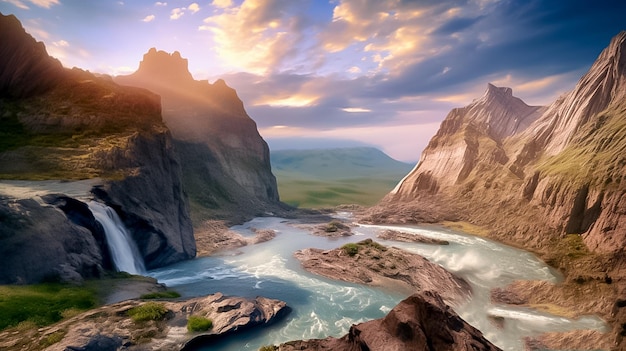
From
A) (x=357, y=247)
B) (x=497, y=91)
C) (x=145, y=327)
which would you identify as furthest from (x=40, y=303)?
(x=497, y=91)

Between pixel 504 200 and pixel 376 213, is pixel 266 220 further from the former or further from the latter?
pixel 504 200

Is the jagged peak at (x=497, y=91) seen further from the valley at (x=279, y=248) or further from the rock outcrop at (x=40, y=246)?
the rock outcrop at (x=40, y=246)

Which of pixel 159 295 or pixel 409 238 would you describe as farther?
pixel 409 238

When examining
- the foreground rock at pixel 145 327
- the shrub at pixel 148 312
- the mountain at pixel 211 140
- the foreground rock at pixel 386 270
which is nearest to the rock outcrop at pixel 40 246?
the foreground rock at pixel 145 327

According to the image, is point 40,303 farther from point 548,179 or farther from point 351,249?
point 548,179

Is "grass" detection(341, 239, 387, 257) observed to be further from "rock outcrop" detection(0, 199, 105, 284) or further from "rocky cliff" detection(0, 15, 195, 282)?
"rock outcrop" detection(0, 199, 105, 284)

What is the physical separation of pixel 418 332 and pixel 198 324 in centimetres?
1804

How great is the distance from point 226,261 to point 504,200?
223 feet

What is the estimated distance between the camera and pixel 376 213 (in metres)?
108

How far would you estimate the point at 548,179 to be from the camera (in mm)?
67188

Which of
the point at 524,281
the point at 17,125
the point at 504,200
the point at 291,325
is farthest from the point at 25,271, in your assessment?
the point at 504,200

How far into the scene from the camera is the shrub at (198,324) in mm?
25906

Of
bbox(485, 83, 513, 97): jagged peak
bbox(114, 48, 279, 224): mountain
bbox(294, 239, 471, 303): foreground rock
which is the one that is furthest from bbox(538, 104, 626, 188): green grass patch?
bbox(114, 48, 279, 224): mountain

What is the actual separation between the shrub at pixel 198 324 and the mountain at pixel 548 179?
1394 inches
